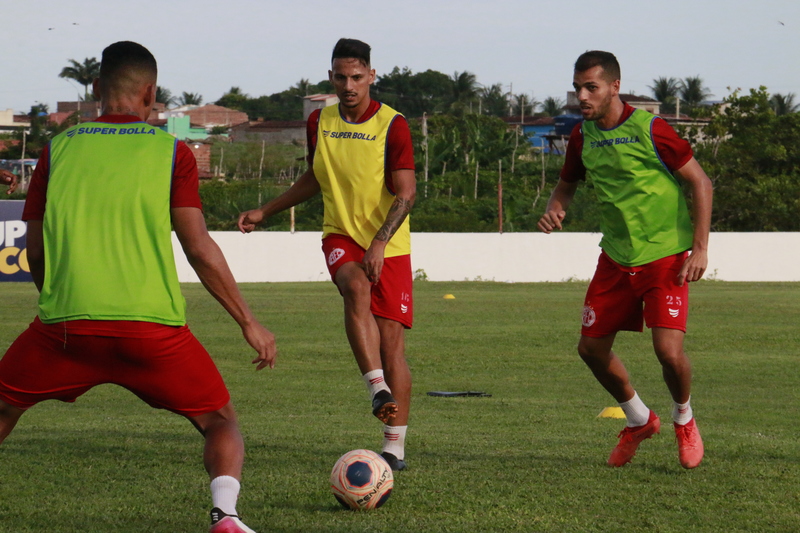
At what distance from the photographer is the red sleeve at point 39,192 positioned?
4.00 meters

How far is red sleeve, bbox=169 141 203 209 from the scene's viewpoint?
391 centimetres

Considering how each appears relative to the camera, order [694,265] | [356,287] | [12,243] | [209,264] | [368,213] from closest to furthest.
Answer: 1. [209,264]
2. [694,265]
3. [356,287]
4. [368,213]
5. [12,243]

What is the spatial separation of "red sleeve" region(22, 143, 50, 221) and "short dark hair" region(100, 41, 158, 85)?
0.36m

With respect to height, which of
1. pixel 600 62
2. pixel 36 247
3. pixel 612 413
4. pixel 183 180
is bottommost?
pixel 612 413

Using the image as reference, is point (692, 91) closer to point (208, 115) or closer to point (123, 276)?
point (208, 115)

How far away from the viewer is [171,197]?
3.91 metres

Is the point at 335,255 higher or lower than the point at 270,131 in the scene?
lower

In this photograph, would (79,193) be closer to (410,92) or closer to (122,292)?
(122,292)

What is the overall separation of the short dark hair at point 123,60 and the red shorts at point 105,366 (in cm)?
97

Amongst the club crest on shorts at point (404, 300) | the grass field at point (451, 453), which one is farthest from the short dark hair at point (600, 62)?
the grass field at point (451, 453)

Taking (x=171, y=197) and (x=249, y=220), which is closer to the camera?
(x=171, y=197)

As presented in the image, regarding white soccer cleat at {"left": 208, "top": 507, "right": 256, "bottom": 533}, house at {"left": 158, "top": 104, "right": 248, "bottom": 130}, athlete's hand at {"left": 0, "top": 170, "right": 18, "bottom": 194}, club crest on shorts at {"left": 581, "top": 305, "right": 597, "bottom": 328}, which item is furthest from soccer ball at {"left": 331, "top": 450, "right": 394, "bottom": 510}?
house at {"left": 158, "top": 104, "right": 248, "bottom": 130}

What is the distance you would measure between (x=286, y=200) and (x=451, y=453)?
6.06 ft

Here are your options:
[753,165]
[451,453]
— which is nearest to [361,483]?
[451,453]
